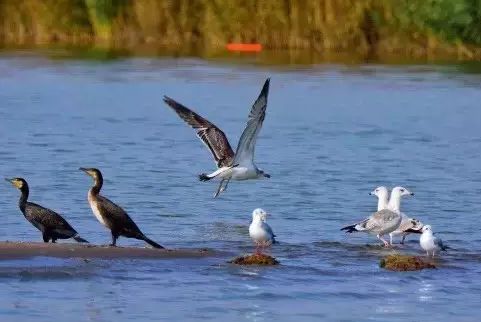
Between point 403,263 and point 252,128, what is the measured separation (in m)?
2.81

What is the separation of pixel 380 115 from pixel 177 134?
5.52m

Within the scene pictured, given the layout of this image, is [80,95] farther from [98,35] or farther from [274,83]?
[98,35]

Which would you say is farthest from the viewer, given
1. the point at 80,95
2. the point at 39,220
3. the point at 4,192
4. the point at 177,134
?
the point at 80,95

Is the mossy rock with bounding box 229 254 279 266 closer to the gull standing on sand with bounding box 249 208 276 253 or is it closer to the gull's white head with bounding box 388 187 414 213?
the gull standing on sand with bounding box 249 208 276 253

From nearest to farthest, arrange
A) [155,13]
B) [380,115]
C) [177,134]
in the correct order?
[177,134]
[380,115]
[155,13]

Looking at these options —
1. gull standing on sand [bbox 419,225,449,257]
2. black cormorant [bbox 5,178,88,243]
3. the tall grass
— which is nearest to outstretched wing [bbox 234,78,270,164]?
gull standing on sand [bbox 419,225,449,257]

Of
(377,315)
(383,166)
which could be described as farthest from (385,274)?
(383,166)

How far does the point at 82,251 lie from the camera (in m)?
15.0

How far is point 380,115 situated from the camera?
112 feet

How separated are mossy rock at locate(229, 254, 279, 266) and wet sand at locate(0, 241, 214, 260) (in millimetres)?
557

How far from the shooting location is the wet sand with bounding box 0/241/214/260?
48.3 ft

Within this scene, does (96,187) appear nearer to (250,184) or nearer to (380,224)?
(380,224)

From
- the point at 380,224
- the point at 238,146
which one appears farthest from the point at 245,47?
the point at 380,224

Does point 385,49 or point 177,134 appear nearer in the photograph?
point 177,134
